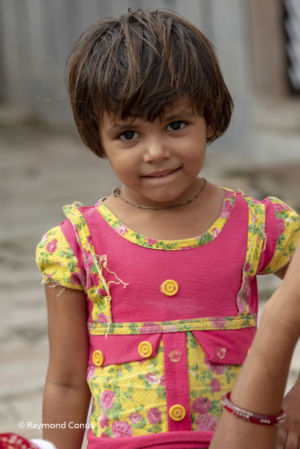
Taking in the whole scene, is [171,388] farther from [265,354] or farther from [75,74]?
[75,74]

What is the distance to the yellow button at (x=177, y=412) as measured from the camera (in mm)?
1771

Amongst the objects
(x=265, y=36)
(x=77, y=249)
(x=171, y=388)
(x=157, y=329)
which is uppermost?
(x=265, y=36)

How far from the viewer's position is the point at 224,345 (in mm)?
1812

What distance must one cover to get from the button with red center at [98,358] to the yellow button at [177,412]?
0.61ft

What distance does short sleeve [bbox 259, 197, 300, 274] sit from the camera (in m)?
1.90

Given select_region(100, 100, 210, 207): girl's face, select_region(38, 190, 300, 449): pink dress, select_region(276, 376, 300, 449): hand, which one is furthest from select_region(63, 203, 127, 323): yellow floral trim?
select_region(276, 376, 300, 449): hand

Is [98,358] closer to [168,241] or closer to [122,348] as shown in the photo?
[122,348]

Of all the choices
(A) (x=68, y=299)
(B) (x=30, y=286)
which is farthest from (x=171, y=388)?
(B) (x=30, y=286)

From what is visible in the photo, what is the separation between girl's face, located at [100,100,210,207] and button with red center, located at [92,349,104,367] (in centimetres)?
34

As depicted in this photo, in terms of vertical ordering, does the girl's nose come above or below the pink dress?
above

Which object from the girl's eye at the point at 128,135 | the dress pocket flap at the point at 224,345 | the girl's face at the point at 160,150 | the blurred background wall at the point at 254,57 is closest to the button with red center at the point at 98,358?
the dress pocket flap at the point at 224,345

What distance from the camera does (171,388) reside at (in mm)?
1781

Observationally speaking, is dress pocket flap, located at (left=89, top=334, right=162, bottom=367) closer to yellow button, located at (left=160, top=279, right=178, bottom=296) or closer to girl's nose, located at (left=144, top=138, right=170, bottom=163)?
yellow button, located at (left=160, top=279, right=178, bottom=296)

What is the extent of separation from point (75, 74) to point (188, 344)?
0.62 meters
